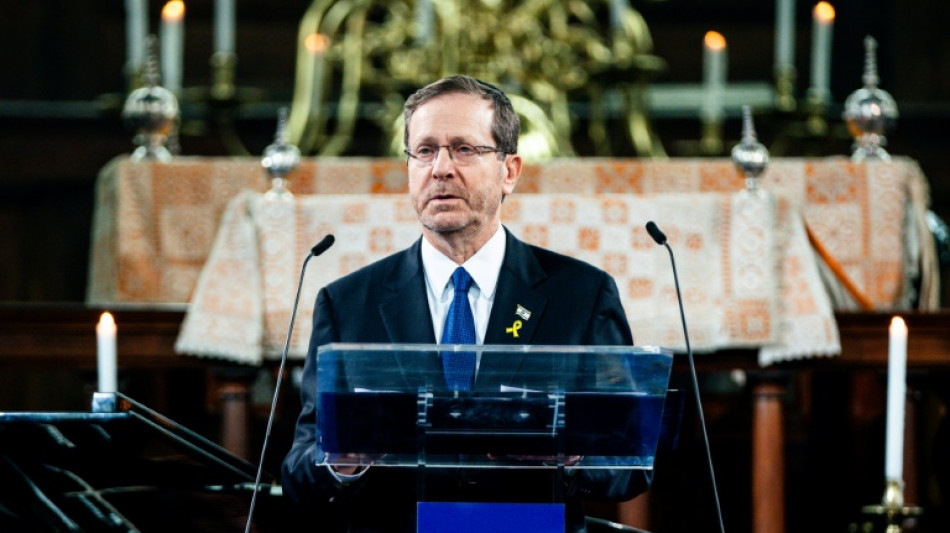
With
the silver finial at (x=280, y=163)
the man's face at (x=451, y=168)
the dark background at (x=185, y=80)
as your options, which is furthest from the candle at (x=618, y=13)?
the man's face at (x=451, y=168)

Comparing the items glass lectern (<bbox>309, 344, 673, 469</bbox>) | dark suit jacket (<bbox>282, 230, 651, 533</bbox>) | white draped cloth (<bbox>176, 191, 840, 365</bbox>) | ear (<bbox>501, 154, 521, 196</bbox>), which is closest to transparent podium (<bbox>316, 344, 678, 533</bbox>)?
glass lectern (<bbox>309, 344, 673, 469</bbox>)

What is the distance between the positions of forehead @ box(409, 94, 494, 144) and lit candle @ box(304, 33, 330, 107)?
3.05 metres

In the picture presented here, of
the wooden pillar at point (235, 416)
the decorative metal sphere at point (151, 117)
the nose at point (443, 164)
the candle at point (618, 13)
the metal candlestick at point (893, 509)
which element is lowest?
the metal candlestick at point (893, 509)

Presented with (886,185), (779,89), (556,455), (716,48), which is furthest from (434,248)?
(716,48)

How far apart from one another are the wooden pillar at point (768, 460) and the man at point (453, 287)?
1.42m

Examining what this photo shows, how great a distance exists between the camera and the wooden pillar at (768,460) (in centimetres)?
464

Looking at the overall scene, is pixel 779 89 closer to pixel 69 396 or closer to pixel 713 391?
pixel 713 391

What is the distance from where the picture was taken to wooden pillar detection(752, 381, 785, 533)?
4.64 metres

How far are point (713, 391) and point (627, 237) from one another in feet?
3.76

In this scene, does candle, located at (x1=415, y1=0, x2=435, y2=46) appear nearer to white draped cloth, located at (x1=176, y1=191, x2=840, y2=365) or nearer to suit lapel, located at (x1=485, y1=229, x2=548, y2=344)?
white draped cloth, located at (x1=176, y1=191, x2=840, y2=365)

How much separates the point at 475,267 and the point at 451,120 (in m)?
0.29

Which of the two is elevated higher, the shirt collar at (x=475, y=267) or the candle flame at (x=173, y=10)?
the candle flame at (x=173, y=10)

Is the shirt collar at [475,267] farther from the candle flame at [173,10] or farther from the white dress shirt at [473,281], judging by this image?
the candle flame at [173,10]

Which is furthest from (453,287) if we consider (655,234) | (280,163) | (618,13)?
(618,13)
